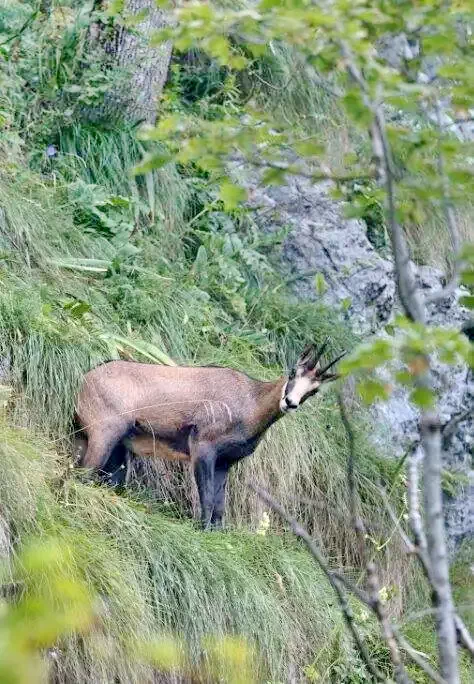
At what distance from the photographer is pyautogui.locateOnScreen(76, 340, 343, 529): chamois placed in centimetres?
652

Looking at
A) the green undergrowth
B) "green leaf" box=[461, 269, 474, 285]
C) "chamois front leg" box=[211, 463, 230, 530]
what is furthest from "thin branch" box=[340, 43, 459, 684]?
"chamois front leg" box=[211, 463, 230, 530]

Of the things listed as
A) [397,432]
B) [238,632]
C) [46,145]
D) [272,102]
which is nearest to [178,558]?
[238,632]

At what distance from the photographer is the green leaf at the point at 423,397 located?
2.13 metres

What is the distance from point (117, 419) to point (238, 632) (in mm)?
1263

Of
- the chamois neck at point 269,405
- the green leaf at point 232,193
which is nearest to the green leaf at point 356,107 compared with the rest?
the green leaf at point 232,193

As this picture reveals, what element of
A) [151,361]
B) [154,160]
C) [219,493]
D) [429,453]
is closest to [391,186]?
[429,453]

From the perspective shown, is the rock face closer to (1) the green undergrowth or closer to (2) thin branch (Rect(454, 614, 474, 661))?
(1) the green undergrowth

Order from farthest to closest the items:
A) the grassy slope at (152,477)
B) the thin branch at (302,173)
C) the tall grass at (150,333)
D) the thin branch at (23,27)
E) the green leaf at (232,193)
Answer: the thin branch at (23,27) < the tall grass at (150,333) < the grassy slope at (152,477) < the green leaf at (232,193) < the thin branch at (302,173)

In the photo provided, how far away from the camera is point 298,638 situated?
630 cm

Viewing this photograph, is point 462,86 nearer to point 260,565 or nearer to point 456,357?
point 456,357

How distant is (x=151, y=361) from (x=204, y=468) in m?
1.05

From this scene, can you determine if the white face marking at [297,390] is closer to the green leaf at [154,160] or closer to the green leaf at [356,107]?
the green leaf at [154,160]

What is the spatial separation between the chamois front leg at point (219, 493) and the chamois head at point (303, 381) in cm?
48

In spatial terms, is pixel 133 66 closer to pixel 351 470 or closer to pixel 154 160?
pixel 154 160
